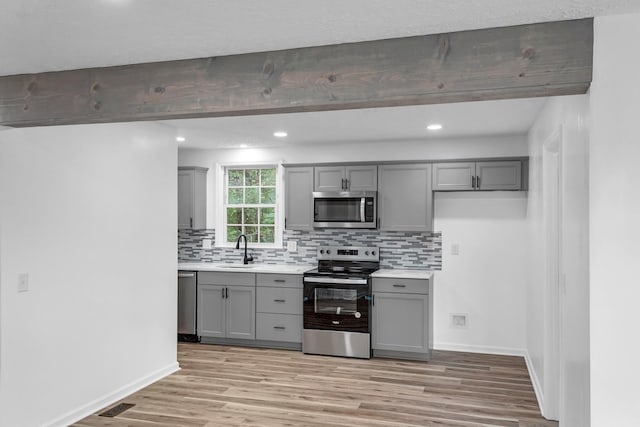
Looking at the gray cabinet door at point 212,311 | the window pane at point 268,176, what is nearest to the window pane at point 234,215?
the window pane at point 268,176

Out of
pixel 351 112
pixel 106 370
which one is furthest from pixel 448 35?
pixel 106 370

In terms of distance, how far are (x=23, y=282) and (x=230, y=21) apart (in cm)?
232

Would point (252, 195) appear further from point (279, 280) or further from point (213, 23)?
point (213, 23)

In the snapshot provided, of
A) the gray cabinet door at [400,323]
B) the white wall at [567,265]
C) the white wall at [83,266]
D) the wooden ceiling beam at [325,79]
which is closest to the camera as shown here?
the wooden ceiling beam at [325,79]

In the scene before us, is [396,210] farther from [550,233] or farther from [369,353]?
[550,233]

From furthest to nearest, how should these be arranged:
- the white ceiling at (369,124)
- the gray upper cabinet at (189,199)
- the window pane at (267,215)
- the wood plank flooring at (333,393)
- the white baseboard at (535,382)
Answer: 1. the window pane at (267,215)
2. the gray upper cabinet at (189,199)
3. the white ceiling at (369,124)
4. the white baseboard at (535,382)
5. the wood plank flooring at (333,393)

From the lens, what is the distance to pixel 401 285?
5.55 meters

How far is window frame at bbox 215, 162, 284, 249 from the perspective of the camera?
6.59m

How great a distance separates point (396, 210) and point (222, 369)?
97.3 inches

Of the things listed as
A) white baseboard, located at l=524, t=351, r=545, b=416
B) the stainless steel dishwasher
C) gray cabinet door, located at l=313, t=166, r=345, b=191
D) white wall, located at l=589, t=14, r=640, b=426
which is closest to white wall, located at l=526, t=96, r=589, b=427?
white baseboard, located at l=524, t=351, r=545, b=416

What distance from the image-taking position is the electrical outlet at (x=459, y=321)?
589 cm

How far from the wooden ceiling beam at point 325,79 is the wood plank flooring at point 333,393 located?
229 centimetres

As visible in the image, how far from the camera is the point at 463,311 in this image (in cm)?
589

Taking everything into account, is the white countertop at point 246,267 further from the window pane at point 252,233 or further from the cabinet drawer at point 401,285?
the cabinet drawer at point 401,285
